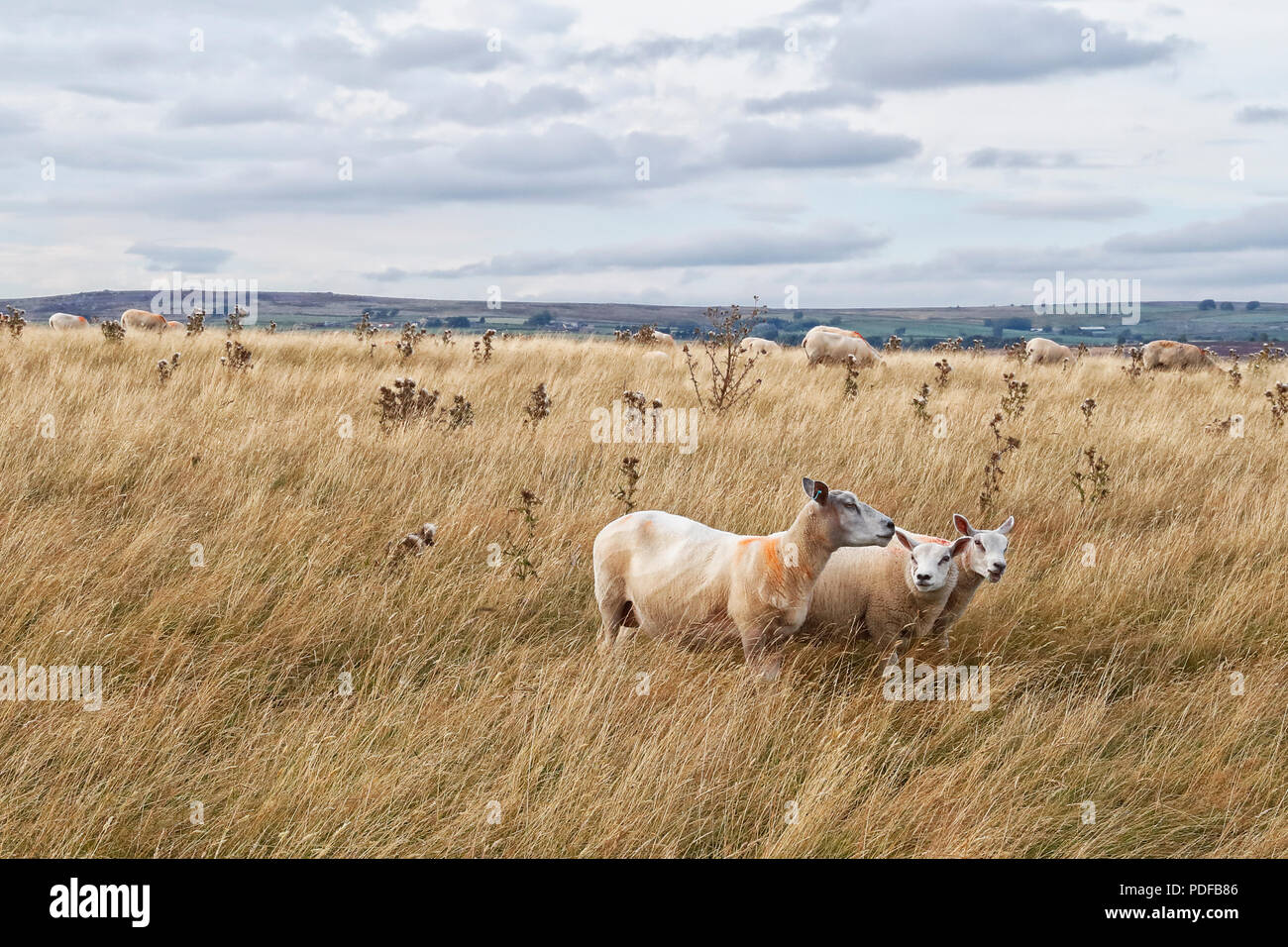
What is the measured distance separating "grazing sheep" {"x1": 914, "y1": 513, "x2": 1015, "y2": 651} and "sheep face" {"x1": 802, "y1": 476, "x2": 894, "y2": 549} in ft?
1.85

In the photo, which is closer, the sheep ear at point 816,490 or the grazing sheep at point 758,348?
the sheep ear at point 816,490

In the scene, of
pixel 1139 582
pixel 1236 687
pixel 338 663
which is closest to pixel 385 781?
pixel 338 663

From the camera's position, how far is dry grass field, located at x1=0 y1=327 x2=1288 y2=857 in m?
3.91

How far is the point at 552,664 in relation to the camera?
5.12 meters

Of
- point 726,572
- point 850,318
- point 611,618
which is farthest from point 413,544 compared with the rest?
point 850,318

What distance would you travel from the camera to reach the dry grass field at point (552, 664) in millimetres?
3912

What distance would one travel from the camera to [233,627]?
5430 millimetres

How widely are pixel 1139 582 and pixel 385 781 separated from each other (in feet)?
16.5

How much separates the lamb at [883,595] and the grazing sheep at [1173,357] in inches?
753

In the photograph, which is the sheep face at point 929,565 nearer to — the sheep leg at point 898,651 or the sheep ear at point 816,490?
the sheep leg at point 898,651

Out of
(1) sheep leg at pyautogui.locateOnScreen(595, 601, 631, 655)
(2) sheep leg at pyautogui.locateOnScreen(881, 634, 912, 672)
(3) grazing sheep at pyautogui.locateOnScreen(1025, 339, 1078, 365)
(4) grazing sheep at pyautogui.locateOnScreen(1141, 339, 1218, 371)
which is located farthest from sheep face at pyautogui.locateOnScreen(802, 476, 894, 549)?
(3) grazing sheep at pyautogui.locateOnScreen(1025, 339, 1078, 365)

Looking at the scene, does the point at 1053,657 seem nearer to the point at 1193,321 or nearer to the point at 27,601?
the point at 27,601

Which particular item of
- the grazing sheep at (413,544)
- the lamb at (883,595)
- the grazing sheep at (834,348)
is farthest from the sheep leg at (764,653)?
the grazing sheep at (834,348)

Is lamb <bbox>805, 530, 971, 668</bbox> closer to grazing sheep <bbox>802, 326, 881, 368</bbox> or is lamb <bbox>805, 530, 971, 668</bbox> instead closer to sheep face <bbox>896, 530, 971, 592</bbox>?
sheep face <bbox>896, 530, 971, 592</bbox>
